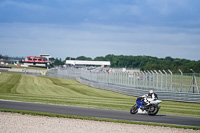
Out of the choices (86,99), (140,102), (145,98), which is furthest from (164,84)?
(145,98)

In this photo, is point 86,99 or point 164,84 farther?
point 164,84

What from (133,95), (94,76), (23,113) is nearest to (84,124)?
(23,113)

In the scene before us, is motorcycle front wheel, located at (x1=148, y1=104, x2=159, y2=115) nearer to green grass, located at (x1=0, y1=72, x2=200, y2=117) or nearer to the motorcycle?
the motorcycle

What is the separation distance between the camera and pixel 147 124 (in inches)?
554

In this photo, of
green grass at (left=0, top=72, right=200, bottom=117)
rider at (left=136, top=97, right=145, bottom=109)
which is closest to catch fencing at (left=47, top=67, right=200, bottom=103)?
green grass at (left=0, top=72, right=200, bottom=117)

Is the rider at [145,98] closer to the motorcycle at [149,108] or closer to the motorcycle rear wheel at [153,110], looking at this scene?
the motorcycle at [149,108]

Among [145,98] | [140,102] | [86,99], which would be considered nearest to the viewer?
[145,98]

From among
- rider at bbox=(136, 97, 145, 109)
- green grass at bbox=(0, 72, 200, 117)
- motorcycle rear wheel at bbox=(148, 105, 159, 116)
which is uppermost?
rider at bbox=(136, 97, 145, 109)

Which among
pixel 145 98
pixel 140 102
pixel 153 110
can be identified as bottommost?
pixel 153 110

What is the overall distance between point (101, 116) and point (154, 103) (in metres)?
2.52

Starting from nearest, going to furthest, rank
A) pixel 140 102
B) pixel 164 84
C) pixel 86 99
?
pixel 140 102 → pixel 86 99 → pixel 164 84

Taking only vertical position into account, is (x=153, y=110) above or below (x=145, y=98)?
below

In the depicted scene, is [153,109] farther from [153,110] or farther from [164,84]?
[164,84]

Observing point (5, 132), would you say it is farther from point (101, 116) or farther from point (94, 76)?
point (94, 76)
